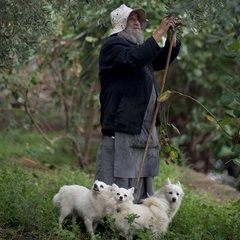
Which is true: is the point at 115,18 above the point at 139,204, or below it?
above

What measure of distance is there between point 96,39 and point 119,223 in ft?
18.5

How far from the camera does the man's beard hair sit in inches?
264

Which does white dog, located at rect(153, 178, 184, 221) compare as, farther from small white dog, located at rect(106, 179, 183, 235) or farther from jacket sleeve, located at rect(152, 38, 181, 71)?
jacket sleeve, located at rect(152, 38, 181, 71)

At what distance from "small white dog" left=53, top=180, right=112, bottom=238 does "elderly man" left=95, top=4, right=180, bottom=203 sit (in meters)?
0.32

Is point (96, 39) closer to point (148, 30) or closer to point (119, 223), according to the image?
point (148, 30)

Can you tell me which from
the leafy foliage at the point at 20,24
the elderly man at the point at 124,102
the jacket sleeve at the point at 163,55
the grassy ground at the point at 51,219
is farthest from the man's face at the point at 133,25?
the grassy ground at the point at 51,219

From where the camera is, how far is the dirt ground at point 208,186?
11070 millimetres

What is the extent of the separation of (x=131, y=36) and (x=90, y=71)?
611 cm

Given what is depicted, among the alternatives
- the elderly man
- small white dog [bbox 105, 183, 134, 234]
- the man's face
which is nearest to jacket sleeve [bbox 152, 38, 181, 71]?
the elderly man

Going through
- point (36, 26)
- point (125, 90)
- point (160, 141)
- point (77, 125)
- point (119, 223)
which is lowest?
point (77, 125)

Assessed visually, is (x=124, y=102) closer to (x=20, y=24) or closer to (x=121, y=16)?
(x=121, y=16)

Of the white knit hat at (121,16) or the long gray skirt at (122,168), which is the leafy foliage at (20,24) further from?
the long gray skirt at (122,168)

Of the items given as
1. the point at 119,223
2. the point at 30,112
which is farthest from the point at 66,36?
the point at 119,223

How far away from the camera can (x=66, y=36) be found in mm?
11617
